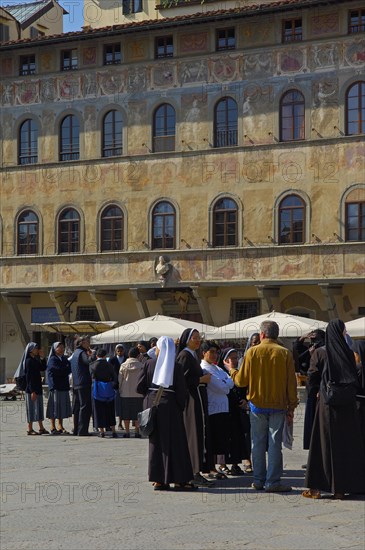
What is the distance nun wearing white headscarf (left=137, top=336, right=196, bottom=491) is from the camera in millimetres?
11961

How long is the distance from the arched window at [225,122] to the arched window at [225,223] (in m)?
1.75

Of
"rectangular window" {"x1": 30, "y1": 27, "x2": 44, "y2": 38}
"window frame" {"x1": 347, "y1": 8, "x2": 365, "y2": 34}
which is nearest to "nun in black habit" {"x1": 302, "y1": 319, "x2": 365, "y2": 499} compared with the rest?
"window frame" {"x1": 347, "y1": 8, "x2": 365, "y2": 34}

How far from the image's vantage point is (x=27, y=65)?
38188 mm

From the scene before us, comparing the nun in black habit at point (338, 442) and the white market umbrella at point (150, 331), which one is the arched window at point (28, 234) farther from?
the nun in black habit at point (338, 442)

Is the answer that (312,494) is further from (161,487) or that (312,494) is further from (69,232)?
(69,232)

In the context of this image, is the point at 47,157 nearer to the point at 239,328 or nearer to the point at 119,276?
the point at 119,276

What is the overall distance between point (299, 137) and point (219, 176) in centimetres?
272

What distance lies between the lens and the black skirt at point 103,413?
64.5 feet

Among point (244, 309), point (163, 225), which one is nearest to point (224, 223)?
point (163, 225)

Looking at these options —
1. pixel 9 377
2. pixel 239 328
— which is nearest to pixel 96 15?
pixel 9 377

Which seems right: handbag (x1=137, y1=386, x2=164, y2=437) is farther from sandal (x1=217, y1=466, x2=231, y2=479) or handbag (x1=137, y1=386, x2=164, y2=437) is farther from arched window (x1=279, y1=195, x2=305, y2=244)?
arched window (x1=279, y1=195, x2=305, y2=244)

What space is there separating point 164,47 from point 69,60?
3.44 metres

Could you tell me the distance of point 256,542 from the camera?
8.77 meters

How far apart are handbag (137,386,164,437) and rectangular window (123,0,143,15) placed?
30.2m
